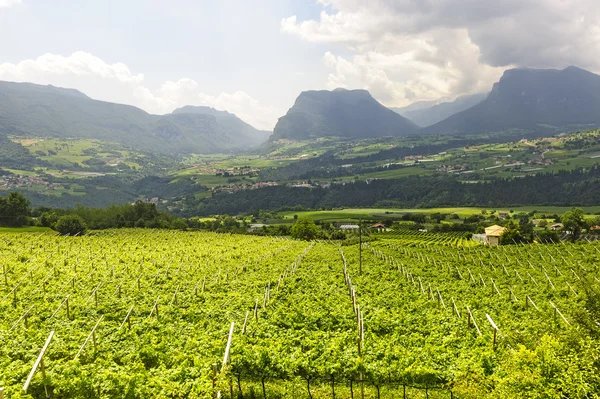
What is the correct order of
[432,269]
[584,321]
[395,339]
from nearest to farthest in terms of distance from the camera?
[584,321]
[395,339]
[432,269]

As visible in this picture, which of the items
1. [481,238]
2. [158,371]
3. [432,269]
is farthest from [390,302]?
[481,238]

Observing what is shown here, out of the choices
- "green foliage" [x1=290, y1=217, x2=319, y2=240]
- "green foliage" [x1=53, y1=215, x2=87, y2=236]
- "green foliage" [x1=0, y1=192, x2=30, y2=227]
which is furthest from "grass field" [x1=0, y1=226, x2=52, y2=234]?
"green foliage" [x1=290, y1=217, x2=319, y2=240]

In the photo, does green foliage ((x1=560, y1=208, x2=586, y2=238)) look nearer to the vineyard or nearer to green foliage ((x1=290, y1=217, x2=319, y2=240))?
the vineyard

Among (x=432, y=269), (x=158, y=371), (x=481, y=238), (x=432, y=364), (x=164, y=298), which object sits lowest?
(x=481, y=238)

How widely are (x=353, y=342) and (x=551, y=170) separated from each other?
222608 millimetres

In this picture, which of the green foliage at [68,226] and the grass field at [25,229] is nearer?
the grass field at [25,229]

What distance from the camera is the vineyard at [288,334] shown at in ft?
32.3

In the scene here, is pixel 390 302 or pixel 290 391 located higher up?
pixel 290 391

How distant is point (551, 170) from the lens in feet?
641

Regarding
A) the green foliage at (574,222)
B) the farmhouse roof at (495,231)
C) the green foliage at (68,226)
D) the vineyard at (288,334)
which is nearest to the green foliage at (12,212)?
the green foliage at (68,226)

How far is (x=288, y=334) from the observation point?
647 inches

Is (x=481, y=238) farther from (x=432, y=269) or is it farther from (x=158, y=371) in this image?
(x=158, y=371)

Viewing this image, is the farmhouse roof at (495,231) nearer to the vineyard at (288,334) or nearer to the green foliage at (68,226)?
the vineyard at (288,334)

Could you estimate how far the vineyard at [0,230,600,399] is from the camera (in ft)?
32.3
